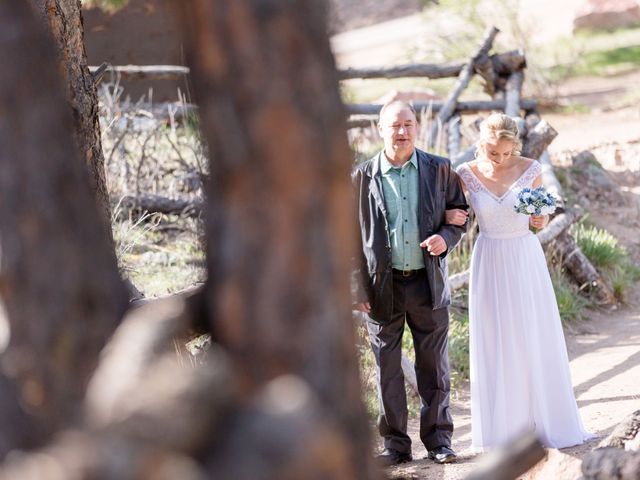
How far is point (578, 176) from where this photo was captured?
11438 millimetres

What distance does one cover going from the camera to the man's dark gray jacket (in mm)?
5371

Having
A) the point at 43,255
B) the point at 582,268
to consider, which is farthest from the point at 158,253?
the point at 43,255

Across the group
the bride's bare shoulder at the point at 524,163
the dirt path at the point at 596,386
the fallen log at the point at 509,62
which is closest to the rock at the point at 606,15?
the fallen log at the point at 509,62

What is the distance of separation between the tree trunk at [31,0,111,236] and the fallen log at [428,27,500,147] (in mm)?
6810

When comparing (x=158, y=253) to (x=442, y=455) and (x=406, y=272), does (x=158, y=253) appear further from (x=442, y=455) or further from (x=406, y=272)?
(x=442, y=455)

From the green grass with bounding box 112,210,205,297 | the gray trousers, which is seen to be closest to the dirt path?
the gray trousers

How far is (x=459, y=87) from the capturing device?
11.6 m

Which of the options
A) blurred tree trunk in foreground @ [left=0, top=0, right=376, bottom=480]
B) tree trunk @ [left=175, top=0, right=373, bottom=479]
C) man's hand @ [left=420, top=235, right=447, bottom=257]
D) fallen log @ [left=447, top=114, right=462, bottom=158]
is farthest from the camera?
fallen log @ [left=447, top=114, right=462, bottom=158]

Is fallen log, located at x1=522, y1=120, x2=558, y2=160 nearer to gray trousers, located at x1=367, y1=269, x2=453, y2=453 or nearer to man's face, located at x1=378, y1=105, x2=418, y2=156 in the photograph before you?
man's face, located at x1=378, y1=105, x2=418, y2=156

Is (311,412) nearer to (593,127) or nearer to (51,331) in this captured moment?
(51,331)

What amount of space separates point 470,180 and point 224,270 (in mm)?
4117

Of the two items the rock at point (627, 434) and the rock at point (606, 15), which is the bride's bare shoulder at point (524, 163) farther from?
the rock at point (606, 15)

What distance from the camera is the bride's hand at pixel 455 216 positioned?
17.9ft

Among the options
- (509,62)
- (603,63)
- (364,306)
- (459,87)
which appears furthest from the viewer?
(603,63)
